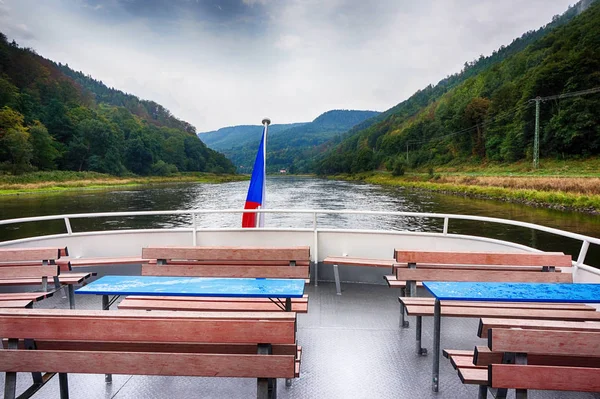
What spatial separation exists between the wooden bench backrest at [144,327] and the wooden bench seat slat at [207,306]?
3.08ft

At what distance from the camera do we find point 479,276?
3125 mm

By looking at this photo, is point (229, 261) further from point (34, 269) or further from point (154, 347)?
point (34, 269)

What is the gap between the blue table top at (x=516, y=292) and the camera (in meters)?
2.28

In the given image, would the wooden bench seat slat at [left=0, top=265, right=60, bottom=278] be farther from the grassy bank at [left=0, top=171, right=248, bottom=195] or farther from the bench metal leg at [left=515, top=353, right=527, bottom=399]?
the grassy bank at [left=0, top=171, right=248, bottom=195]

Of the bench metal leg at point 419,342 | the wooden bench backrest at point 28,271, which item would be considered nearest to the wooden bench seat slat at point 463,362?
the bench metal leg at point 419,342

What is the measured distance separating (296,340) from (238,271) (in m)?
0.92

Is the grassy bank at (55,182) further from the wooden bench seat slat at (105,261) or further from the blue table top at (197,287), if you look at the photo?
the blue table top at (197,287)

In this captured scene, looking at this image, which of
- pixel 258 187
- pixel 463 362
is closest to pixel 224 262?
pixel 258 187

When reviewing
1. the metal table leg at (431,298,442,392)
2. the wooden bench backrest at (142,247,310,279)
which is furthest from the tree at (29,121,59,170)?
the metal table leg at (431,298,442,392)

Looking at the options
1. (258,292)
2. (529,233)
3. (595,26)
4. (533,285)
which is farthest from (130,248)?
(595,26)

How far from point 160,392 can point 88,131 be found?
101 m

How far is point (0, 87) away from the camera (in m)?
77.9

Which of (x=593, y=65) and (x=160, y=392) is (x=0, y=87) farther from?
(x=593, y=65)

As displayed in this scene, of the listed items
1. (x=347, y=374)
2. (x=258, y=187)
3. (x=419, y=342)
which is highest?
(x=258, y=187)
